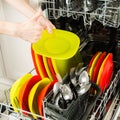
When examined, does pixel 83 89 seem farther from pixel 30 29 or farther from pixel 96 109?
pixel 30 29

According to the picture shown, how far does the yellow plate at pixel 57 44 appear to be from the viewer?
101cm

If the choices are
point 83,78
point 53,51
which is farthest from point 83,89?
point 53,51

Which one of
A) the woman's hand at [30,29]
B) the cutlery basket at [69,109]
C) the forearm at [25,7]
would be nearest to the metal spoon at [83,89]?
the cutlery basket at [69,109]

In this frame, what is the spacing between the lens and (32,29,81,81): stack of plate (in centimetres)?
102

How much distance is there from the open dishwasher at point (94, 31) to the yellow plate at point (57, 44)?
0.30 feet

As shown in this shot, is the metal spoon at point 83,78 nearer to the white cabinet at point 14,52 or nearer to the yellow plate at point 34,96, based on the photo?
the yellow plate at point 34,96

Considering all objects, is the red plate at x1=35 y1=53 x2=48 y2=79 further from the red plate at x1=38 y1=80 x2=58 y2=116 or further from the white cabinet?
the white cabinet

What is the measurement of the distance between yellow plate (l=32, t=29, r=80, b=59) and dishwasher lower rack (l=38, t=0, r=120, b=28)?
0.09 meters

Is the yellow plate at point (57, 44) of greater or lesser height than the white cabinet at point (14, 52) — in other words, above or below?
above

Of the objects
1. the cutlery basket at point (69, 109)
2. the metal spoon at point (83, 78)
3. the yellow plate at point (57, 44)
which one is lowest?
the cutlery basket at point (69, 109)

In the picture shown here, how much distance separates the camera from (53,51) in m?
1.03

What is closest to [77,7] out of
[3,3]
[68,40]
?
[68,40]

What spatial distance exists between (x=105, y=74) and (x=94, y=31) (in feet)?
1.10

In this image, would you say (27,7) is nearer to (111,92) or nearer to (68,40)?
(68,40)
